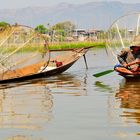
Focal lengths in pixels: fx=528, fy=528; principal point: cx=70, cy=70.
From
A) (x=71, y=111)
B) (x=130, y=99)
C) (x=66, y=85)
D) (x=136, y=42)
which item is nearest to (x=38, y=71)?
(x=66, y=85)

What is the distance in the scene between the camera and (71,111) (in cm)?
1162

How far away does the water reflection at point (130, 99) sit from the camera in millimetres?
10749

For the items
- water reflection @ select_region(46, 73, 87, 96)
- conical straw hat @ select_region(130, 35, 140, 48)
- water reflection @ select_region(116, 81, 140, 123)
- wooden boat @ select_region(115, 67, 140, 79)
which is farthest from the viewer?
conical straw hat @ select_region(130, 35, 140, 48)

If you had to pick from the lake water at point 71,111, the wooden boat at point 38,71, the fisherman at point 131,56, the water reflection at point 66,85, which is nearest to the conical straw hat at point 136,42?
the fisherman at point 131,56

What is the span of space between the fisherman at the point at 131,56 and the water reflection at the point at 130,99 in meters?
0.53

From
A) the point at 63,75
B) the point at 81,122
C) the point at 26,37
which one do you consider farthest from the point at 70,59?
the point at 81,122

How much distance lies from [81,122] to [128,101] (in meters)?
2.91

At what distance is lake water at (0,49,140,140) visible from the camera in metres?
9.24

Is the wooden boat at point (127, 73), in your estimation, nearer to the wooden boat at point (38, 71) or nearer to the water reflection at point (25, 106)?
the water reflection at point (25, 106)

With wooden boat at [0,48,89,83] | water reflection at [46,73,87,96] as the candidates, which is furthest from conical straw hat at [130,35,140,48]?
wooden boat at [0,48,89,83]

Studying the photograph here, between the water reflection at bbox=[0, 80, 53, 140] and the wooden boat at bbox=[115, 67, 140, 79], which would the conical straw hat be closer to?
the wooden boat at bbox=[115, 67, 140, 79]

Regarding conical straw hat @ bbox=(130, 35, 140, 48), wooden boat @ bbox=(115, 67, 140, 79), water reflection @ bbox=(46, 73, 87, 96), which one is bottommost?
water reflection @ bbox=(46, 73, 87, 96)

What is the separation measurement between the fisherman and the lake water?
540 millimetres

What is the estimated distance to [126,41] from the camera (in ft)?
65.7
